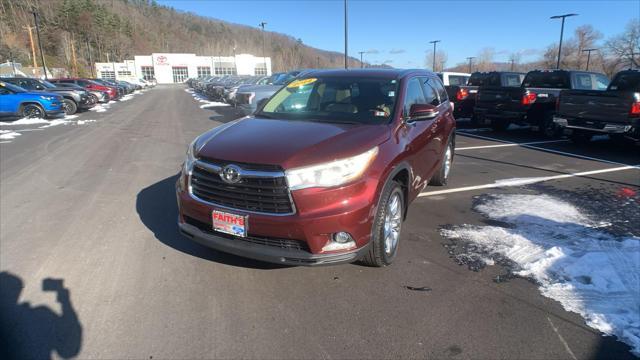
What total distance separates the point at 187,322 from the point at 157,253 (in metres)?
1.32

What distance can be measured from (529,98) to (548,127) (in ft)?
3.79

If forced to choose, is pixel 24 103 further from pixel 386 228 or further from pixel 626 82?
pixel 626 82

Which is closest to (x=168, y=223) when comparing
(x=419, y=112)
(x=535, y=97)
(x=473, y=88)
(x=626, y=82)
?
(x=419, y=112)

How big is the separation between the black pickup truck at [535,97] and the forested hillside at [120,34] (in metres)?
69.2

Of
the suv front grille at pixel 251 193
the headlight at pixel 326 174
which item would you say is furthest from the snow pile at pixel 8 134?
the headlight at pixel 326 174

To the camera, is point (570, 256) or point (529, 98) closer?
point (570, 256)

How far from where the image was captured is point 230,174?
3178 mm

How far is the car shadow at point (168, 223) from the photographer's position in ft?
12.7

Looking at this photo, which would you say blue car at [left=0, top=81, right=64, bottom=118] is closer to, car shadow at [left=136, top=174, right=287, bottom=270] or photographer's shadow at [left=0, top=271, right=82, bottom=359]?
car shadow at [left=136, top=174, right=287, bottom=270]

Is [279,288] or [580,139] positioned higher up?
[580,139]

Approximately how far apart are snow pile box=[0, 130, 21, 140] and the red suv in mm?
10881

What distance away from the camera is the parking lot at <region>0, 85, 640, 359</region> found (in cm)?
272

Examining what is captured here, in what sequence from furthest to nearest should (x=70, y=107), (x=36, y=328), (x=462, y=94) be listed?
(x=70, y=107), (x=462, y=94), (x=36, y=328)

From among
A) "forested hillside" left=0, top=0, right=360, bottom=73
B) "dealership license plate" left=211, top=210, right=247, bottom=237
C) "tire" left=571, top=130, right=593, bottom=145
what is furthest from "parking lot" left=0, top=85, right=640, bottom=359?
"forested hillside" left=0, top=0, right=360, bottom=73
